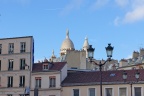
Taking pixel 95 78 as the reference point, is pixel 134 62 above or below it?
above

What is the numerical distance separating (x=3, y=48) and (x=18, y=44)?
2959mm

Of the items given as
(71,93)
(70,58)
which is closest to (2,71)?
(71,93)

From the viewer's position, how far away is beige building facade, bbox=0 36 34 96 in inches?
2617

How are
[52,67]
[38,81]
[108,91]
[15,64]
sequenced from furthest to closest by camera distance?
[15,64], [52,67], [38,81], [108,91]

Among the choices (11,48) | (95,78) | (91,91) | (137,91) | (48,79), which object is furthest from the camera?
(11,48)

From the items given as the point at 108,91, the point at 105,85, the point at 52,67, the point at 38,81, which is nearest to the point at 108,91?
the point at 108,91

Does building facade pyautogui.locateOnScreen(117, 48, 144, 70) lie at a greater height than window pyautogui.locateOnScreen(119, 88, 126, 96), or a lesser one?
greater

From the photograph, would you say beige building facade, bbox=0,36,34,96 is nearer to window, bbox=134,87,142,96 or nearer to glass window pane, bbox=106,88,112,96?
glass window pane, bbox=106,88,112,96

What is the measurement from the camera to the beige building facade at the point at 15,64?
66469mm

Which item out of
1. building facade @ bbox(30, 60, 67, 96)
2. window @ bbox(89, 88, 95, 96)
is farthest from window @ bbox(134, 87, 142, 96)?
building facade @ bbox(30, 60, 67, 96)

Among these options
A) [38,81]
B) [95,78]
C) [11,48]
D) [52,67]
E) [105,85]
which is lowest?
[105,85]

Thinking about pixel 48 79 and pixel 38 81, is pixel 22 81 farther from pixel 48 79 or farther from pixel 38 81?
pixel 48 79

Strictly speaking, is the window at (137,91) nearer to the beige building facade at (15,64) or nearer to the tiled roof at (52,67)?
the tiled roof at (52,67)

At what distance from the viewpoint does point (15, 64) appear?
67.8 meters
